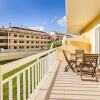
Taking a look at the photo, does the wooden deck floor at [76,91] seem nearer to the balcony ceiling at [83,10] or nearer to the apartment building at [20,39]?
the balcony ceiling at [83,10]

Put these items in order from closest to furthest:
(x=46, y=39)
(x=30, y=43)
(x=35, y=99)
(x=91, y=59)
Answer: (x=35, y=99) → (x=91, y=59) → (x=30, y=43) → (x=46, y=39)

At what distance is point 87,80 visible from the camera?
230 inches

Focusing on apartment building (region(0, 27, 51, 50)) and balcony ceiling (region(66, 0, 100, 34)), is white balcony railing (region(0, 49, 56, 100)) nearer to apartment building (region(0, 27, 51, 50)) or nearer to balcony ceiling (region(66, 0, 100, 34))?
balcony ceiling (region(66, 0, 100, 34))

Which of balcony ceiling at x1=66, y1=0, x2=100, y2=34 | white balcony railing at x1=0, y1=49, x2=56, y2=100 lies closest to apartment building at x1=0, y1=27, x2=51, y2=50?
balcony ceiling at x1=66, y1=0, x2=100, y2=34

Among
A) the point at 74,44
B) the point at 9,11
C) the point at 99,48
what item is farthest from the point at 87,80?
the point at 9,11

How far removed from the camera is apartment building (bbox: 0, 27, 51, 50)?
198 ft

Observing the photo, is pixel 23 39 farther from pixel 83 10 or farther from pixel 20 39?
pixel 83 10

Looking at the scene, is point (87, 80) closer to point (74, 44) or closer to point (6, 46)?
point (74, 44)

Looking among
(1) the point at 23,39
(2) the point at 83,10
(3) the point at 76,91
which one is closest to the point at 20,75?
(3) the point at 76,91

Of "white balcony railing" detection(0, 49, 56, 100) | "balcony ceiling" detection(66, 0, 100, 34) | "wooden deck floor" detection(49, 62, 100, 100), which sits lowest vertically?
"wooden deck floor" detection(49, 62, 100, 100)

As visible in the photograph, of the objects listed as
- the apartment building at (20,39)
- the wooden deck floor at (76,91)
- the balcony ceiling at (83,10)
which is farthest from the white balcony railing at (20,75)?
the apartment building at (20,39)

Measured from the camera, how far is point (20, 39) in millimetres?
63375

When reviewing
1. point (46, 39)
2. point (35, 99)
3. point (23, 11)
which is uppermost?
point (23, 11)

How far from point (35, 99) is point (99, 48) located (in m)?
6.22
